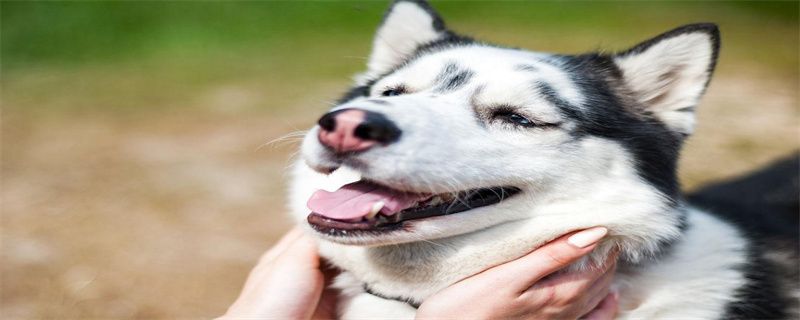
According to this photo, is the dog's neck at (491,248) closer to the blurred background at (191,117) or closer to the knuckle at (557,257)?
the knuckle at (557,257)

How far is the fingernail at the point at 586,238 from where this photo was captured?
2465 millimetres

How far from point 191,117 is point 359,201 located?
6425 mm

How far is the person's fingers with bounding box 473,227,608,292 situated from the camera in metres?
2.46

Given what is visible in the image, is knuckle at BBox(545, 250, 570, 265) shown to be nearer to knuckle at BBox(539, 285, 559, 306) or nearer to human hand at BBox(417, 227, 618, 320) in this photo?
human hand at BBox(417, 227, 618, 320)

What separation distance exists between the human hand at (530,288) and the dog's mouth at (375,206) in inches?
9.7

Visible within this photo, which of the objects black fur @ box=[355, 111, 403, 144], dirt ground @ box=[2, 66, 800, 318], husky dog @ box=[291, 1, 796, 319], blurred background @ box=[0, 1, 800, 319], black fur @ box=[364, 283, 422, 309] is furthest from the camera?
blurred background @ box=[0, 1, 800, 319]

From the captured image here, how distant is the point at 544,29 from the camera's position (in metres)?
12.7

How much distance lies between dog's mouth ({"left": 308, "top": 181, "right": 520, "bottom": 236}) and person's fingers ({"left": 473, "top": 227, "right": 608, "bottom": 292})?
236 mm

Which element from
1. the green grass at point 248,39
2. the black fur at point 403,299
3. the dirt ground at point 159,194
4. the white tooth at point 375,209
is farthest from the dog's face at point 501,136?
the green grass at point 248,39

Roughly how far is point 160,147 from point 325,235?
5553mm

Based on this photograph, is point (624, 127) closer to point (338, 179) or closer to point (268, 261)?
point (338, 179)

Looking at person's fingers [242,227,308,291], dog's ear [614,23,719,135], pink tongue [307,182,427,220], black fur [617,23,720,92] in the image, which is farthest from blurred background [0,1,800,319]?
black fur [617,23,720,92]

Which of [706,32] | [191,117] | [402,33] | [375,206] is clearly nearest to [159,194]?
[191,117]

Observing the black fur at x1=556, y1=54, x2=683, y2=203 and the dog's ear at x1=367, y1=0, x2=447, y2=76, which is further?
the dog's ear at x1=367, y1=0, x2=447, y2=76
